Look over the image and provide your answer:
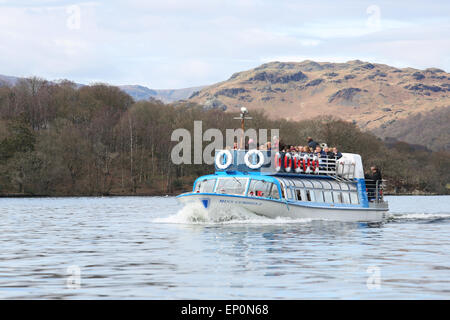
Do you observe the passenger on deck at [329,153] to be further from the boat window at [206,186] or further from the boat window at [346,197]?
the boat window at [206,186]

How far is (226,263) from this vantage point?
27.3m

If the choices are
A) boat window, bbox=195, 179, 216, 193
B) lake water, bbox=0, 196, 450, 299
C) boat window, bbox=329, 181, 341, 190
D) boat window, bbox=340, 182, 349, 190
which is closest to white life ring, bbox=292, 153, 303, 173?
boat window, bbox=329, 181, 341, 190

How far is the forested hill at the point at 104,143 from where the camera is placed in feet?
465

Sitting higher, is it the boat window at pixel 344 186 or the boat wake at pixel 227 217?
the boat window at pixel 344 186

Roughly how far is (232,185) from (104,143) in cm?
12136

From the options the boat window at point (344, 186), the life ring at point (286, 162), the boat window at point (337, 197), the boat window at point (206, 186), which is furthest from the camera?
the boat window at point (344, 186)

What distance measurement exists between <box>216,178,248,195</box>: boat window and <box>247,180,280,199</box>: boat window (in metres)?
0.56

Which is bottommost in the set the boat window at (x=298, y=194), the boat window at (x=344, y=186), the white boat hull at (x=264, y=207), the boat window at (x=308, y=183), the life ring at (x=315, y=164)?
the white boat hull at (x=264, y=207)

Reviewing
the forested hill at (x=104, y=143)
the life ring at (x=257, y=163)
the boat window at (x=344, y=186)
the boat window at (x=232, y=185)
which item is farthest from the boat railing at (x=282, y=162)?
the forested hill at (x=104, y=143)

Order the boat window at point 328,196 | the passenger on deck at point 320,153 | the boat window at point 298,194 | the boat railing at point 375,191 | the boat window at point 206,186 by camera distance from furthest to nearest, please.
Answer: the boat railing at point 375,191 < the passenger on deck at point 320,153 < the boat window at point 328,196 < the boat window at point 206,186 < the boat window at point 298,194

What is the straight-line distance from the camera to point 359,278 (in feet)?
76.9

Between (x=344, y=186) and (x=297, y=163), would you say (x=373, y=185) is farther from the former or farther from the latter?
(x=297, y=163)

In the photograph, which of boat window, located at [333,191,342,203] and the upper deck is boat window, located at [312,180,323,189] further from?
boat window, located at [333,191,342,203]
